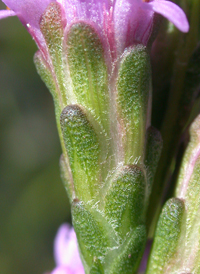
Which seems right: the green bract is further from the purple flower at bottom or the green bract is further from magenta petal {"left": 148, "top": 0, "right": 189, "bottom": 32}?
the purple flower at bottom

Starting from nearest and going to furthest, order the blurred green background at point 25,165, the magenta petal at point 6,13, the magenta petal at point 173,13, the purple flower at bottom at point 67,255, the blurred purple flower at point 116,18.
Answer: the magenta petal at point 173,13 → the blurred purple flower at point 116,18 → the magenta petal at point 6,13 → the purple flower at bottom at point 67,255 → the blurred green background at point 25,165

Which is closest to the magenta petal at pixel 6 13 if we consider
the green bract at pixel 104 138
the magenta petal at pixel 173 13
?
the green bract at pixel 104 138

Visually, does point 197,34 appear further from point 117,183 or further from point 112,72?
point 117,183

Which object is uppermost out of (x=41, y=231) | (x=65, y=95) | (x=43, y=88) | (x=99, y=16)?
(x=99, y=16)

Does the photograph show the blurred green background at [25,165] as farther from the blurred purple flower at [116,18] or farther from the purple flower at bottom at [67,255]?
the blurred purple flower at [116,18]

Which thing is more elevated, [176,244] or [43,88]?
[176,244]

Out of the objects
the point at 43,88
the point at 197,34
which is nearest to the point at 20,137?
the point at 43,88
